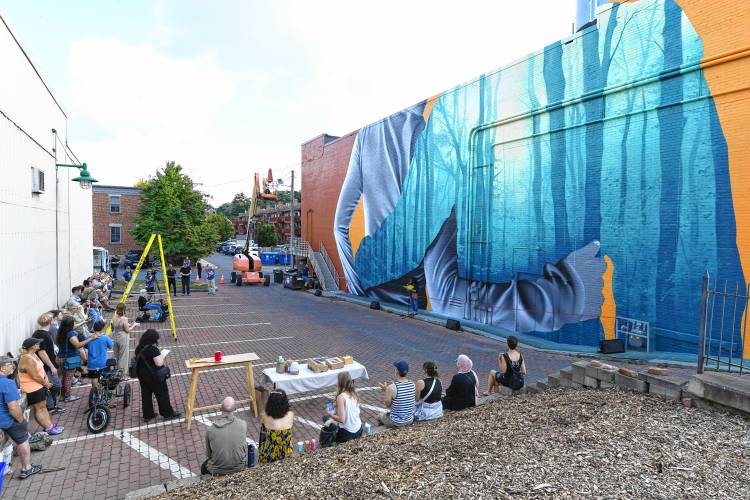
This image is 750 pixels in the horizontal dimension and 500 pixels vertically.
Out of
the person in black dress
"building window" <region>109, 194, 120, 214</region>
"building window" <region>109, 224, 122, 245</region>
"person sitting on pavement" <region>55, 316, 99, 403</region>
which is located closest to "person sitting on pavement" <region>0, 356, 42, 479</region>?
the person in black dress

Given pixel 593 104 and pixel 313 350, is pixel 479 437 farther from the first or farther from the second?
pixel 593 104

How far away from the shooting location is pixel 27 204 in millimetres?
10766

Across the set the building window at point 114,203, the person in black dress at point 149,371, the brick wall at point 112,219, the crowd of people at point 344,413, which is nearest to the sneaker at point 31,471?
the person in black dress at point 149,371

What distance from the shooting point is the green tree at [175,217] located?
32844 millimetres

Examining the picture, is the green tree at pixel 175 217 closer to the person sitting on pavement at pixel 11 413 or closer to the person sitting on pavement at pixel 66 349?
the person sitting on pavement at pixel 66 349

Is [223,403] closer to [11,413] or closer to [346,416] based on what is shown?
[346,416]

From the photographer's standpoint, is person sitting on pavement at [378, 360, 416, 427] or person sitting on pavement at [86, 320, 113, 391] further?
person sitting on pavement at [86, 320, 113, 391]

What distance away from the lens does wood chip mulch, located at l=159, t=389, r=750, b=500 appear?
4156mm

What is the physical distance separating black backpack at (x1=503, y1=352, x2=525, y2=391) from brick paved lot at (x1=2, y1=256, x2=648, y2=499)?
249 cm

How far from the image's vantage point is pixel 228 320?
1798cm

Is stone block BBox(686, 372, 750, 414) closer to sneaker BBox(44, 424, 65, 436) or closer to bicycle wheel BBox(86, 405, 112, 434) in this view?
bicycle wheel BBox(86, 405, 112, 434)

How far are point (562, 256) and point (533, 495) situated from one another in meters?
12.1

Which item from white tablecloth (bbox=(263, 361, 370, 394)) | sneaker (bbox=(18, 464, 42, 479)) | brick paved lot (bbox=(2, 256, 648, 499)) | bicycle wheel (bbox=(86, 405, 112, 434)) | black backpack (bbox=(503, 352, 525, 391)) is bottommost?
brick paved lot (bbox=(2, 256, 648, 499))

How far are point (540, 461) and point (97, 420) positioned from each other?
691cm
